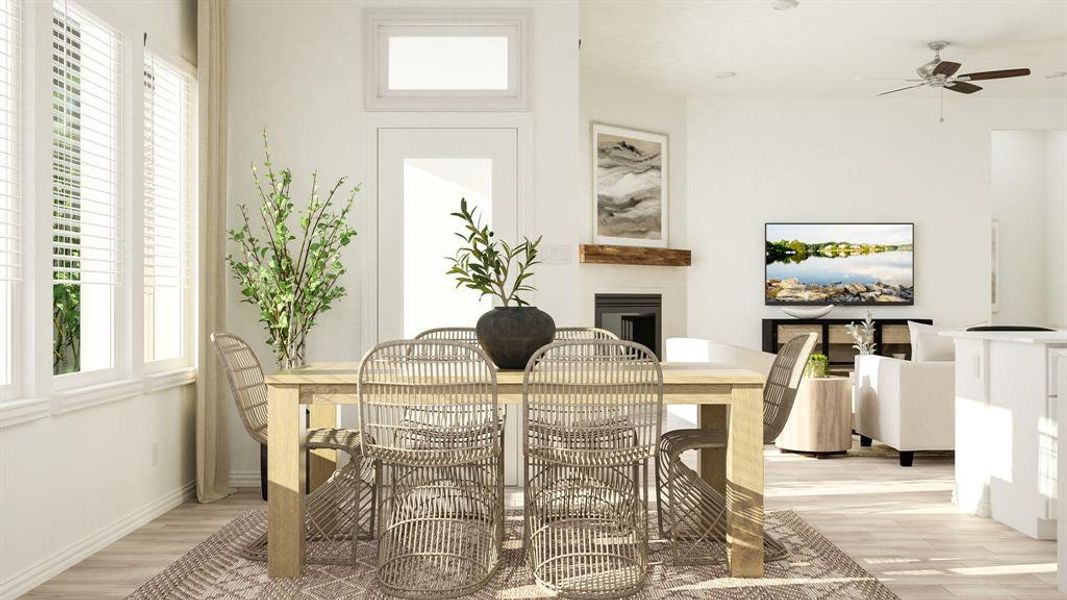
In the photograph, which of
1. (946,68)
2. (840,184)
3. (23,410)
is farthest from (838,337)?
(23,410)

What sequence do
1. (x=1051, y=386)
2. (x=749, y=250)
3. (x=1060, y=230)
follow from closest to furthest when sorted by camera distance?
(x=1051, y=386) < (x=749, y=250) < (x=1060, y=230)

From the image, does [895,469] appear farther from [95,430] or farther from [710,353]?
[95,430]

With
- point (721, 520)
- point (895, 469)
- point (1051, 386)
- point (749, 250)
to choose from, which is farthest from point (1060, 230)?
point (721, 520)

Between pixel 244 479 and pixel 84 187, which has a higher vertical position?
pixel 84 187

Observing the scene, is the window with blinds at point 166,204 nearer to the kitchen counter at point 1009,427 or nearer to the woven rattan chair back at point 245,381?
the woven rattan chair back at point 245,381

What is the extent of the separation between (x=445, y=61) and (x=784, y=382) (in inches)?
107

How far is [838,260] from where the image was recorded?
27.7 feet

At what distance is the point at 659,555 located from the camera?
333 centimetres

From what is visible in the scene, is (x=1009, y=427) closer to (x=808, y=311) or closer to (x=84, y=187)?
(x=84, y=187)

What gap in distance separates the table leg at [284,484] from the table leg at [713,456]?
177 centimetres

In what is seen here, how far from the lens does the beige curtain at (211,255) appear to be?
14.3ft

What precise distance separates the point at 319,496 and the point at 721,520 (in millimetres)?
1735

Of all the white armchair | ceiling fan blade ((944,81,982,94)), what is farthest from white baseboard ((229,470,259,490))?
ceiling fan blade ((944,81,982,94))

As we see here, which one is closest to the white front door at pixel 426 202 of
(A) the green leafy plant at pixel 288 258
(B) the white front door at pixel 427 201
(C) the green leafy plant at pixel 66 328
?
(B) the white front door at pixel 427 201
